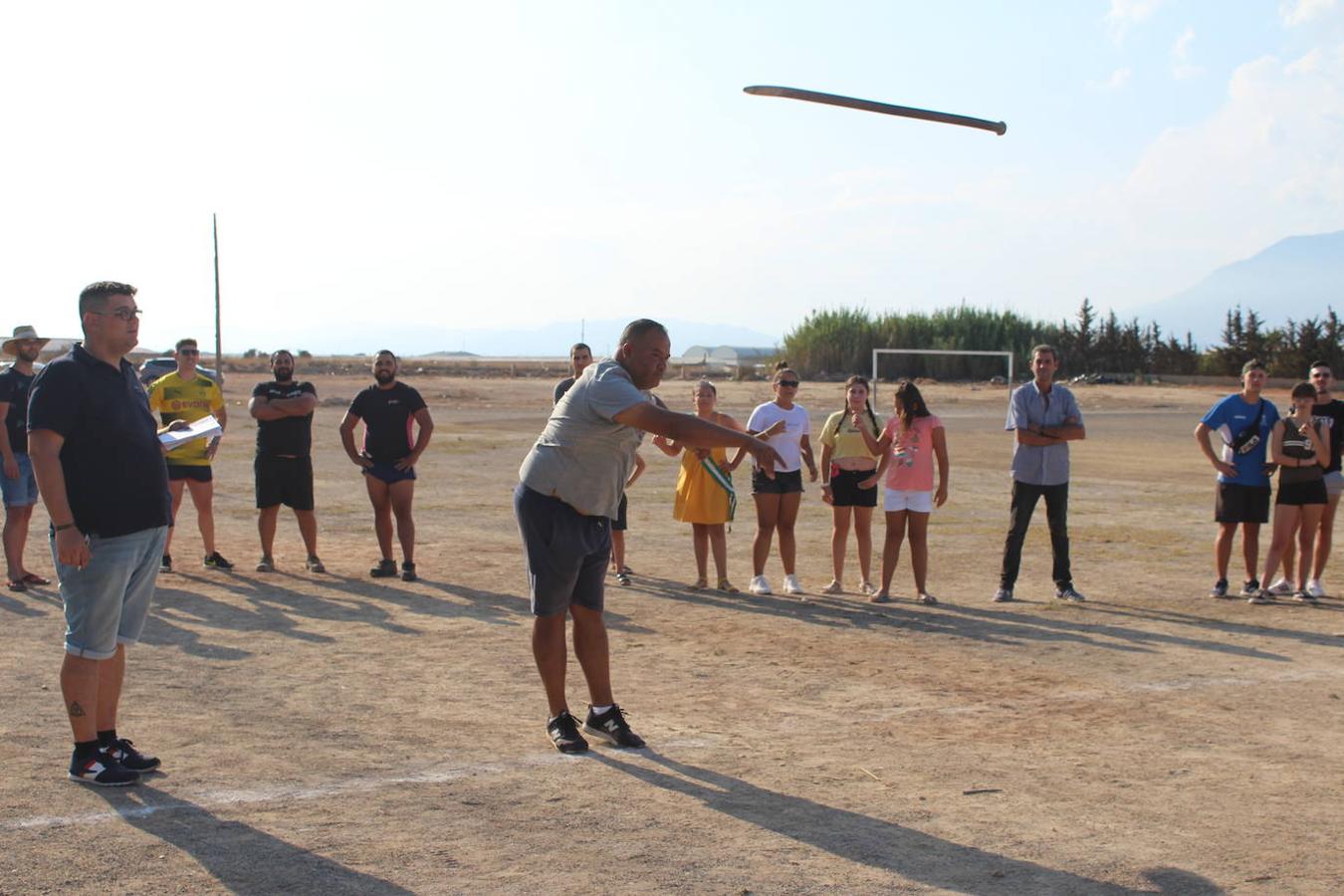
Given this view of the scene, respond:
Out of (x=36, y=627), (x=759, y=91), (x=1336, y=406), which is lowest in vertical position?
(x=36, y=627)

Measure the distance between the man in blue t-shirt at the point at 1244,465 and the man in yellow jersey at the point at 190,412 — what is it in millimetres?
8164

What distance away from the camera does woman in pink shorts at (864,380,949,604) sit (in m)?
11.1

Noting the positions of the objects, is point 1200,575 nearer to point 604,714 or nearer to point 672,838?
point 604,714

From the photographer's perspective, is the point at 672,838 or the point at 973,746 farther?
the point at 973,746

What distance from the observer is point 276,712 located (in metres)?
7.08

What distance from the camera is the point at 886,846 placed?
513 centimetres

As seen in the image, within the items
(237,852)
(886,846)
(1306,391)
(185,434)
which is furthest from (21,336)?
(1306,391)

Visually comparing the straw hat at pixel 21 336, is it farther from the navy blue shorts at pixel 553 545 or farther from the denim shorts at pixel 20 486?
the navy blue shorts at pixel 553 545

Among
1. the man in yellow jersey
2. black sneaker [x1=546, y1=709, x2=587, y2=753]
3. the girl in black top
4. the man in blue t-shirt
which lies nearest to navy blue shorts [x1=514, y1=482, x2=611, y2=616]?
black sneaker [x1=546, y1=709, x2=587, y2=753]

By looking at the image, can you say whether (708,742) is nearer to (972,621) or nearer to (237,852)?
(237,852)

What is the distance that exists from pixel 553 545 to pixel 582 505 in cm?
23

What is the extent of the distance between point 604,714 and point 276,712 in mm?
1739

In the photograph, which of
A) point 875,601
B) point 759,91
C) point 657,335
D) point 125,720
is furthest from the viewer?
point 875,601

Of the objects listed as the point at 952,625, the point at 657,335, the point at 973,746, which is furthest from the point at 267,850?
the point at 952,625
